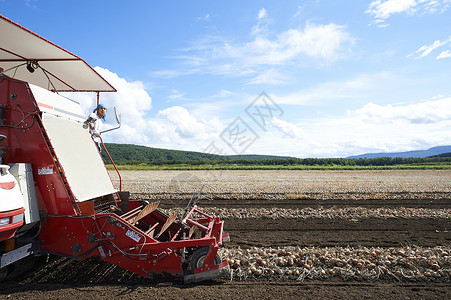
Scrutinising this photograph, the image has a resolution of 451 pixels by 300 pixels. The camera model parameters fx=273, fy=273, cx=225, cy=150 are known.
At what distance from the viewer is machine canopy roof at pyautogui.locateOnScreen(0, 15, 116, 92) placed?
4.65 metres

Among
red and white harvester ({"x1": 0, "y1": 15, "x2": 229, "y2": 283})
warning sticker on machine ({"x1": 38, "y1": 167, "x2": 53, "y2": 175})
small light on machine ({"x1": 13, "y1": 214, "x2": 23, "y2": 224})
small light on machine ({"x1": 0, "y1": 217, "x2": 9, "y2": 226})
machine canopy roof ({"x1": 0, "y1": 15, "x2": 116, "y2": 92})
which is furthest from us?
warning sticker on machine ({"x1": 38, "y1": 167, "x2": 53, "y2": 175})

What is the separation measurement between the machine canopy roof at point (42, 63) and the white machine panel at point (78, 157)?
1.22 meters

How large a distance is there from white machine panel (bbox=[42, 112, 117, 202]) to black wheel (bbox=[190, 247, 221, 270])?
2.33 meters

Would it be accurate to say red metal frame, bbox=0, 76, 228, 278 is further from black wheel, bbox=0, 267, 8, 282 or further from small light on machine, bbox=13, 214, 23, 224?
black wheel, bbox=0, 267, 8, 282

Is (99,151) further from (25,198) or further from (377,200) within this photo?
(377,200)

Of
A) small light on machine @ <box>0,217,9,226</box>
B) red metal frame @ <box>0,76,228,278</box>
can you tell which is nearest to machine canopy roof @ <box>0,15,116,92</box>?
red metal frame @ <box>0,76,228,278</box>

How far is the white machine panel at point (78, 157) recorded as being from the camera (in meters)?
5.05

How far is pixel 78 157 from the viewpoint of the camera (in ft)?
18.2

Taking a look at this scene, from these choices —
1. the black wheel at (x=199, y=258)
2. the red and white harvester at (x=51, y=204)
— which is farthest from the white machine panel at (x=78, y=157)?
the black wheel at (x=199, y=258)

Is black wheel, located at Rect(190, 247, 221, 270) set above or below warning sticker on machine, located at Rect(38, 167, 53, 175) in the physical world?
below

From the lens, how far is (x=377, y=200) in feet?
45.3

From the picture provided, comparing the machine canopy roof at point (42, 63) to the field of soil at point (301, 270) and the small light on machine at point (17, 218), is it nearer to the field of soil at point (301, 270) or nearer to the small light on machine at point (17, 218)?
the small light on machine at point (17, 218)


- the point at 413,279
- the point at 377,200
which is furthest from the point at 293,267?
the point at 377,200

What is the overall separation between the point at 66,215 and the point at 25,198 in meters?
0.70
